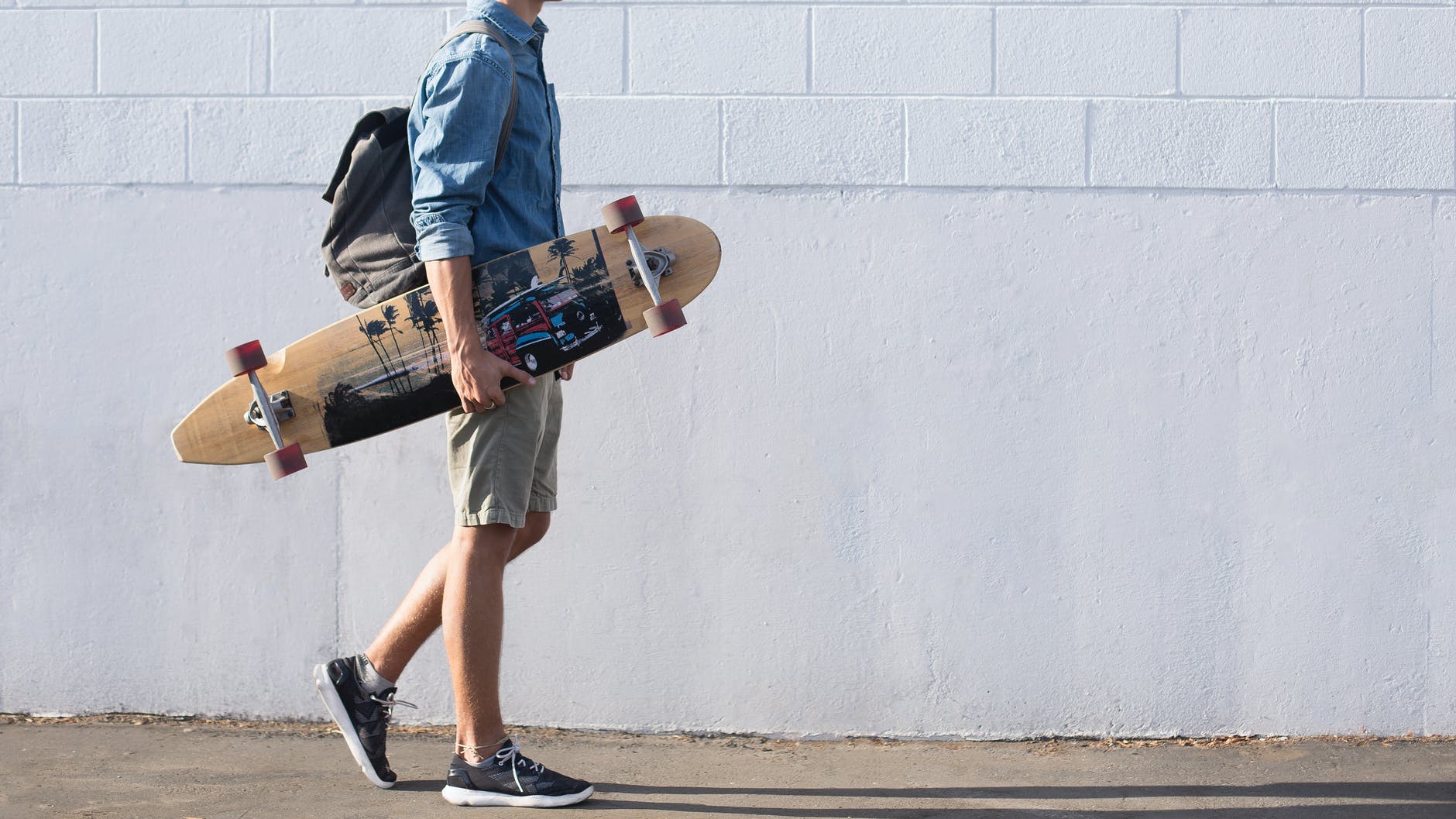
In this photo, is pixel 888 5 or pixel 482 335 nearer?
pixel 482 335

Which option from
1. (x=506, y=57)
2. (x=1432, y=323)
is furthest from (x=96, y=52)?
(x=1432, y=323)

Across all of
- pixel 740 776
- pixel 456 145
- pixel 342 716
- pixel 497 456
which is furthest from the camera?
pixel 740 776

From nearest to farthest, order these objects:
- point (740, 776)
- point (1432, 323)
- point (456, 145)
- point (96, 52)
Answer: point (456, 145) < point (740, 776) < point (1432, 323) < point (96, 52)

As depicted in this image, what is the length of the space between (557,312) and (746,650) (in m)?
1.09

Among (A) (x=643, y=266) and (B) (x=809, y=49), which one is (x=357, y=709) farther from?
(B) (x=809, y=49)

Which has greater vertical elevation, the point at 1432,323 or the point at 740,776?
the point at 1432,323

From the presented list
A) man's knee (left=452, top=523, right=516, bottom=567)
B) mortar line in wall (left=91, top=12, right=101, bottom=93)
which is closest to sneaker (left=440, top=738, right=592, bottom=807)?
man's knee (left=452, top=523, right=516, bottom=567)

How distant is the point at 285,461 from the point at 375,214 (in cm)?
52

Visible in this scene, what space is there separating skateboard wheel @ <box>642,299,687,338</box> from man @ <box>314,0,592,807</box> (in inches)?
10.0

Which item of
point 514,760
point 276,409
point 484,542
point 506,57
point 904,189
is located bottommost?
point 514,760

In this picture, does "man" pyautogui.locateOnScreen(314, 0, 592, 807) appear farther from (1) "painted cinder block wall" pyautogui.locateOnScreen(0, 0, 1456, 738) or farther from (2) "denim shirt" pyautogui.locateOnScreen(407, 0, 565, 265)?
(1) "painted cinder block wall" pyautogui.locateOnScreen(0, 0, 1456, 738)

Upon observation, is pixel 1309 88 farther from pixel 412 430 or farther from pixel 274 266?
pixel 274 266

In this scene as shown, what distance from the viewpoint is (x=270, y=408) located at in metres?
2.48

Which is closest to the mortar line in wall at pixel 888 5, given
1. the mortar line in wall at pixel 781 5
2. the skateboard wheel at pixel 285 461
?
the mortar line in wall at pixel 781 5
